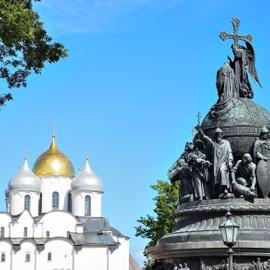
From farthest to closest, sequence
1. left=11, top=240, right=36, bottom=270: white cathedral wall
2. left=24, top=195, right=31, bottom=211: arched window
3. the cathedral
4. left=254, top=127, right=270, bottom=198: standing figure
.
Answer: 1. left=24, top=195, right=31, bottom=211: arched window
2. the cathedral
3. left=11, top=240, right=36, bottom=270: white cathedral wall
4. left=254, top=127, right=270, bottom=198: standing figure

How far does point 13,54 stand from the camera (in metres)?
14.7

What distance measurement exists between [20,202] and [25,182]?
2.34 m

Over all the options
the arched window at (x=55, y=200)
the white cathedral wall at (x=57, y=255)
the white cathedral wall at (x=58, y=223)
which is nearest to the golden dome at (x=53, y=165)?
the arched window at (x=55, y=200)

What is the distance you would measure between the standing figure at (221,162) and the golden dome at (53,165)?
6743cm

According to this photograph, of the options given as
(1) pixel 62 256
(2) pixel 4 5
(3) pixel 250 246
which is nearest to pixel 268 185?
(3) pixel 250 246

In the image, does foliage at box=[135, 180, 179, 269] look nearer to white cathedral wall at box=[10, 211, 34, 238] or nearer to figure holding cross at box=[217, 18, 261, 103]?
figure holding cross at box=[217, 18, 261, 103]

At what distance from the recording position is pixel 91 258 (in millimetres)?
79312

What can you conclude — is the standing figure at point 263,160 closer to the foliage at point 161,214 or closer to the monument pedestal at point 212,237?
the monument pedestal at point 212,237

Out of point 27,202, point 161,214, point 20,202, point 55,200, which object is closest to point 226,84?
point 161,214

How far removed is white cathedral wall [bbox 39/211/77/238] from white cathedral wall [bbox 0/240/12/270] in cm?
437

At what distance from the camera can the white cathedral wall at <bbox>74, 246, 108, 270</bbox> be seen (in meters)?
78.8

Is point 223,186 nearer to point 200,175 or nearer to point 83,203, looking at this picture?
point 200,175

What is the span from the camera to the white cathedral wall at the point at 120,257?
79.7 metres

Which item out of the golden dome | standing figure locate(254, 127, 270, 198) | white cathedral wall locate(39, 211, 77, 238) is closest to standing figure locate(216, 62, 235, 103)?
standing figure locate(254, 127, 270, 198)
